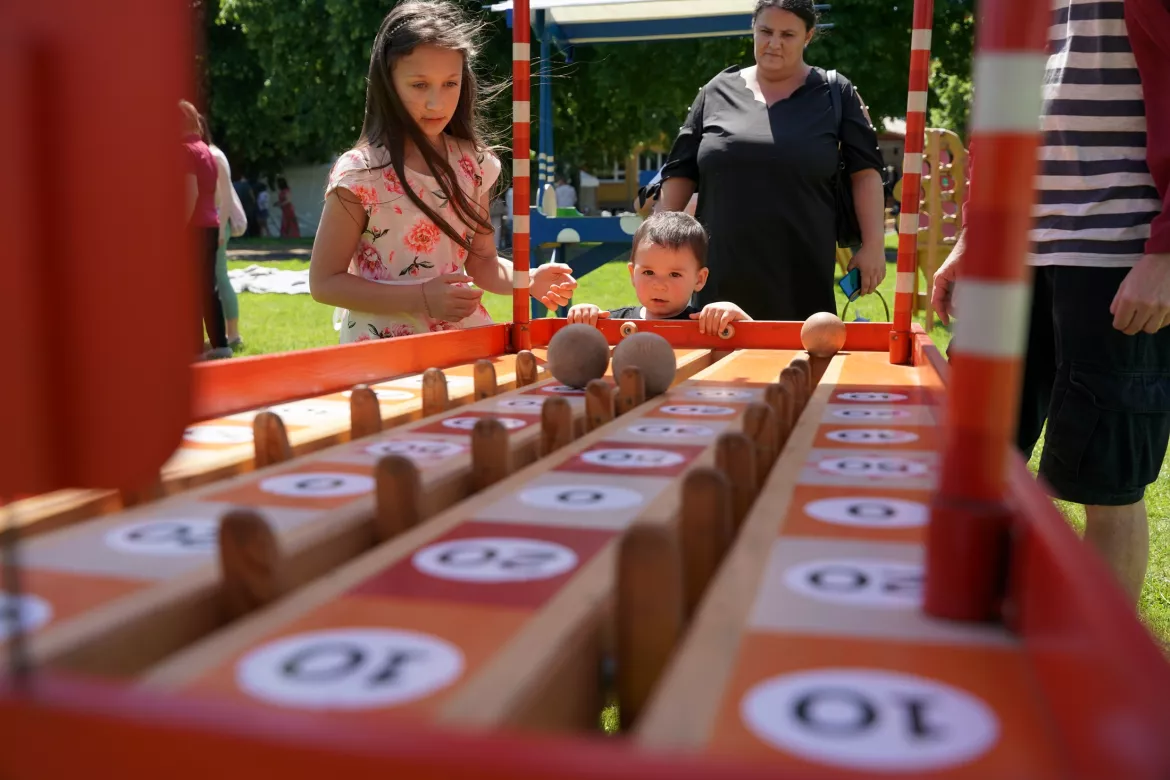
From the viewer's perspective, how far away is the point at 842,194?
144 inches

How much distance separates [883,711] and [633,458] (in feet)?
2.26

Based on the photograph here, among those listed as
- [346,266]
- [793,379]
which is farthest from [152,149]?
[346,266]

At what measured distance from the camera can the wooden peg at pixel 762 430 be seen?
1347 mm

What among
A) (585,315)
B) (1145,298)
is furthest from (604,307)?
(1145,298)

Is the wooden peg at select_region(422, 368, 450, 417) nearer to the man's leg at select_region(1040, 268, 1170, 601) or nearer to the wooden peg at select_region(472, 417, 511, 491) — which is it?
the wooden peg at select_region(472, 417, 511, 491)

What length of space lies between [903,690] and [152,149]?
593mm

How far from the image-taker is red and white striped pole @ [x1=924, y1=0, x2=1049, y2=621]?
0.75 meters

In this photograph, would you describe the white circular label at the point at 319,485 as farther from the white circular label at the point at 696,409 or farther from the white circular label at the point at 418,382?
the white circular label at the point at 418,382

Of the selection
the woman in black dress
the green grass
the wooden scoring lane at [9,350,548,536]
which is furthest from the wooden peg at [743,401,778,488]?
the woman in black dress

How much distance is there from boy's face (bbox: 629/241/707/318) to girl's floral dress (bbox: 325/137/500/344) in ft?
2.16

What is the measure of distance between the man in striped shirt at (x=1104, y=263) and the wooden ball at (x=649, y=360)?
921mm

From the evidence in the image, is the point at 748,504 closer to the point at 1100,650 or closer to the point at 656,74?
the point at 1100,650

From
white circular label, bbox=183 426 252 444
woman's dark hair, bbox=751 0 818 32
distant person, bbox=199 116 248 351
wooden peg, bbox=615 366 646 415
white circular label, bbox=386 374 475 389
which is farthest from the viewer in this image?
distant person, bbox=199 116 248 351

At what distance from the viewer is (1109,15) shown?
2.09 m
